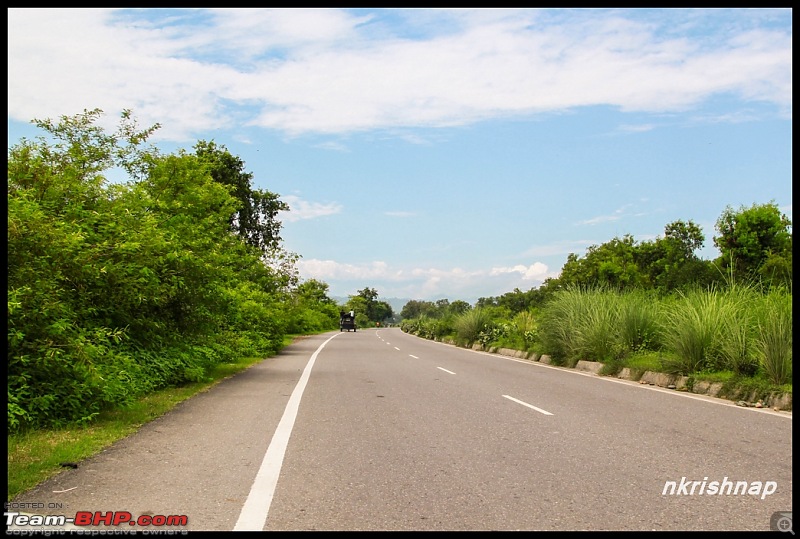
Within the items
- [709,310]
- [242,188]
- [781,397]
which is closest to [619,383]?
[709,310]

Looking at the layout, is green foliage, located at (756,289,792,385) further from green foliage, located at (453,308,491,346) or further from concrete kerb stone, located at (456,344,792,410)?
green foliage, located at (453,308,491,346)

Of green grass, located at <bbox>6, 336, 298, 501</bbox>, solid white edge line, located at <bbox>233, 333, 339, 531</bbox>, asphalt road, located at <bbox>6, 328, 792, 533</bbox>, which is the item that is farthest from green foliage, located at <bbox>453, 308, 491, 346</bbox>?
solid white edge line, located at <bbox>233, 333, 339, 531</bbox>

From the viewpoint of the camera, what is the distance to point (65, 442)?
292 inches

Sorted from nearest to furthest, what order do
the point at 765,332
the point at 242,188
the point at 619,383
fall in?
1. the point at 765,332
2. the point at 619,383
3. the point at 242,188

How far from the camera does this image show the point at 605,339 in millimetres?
19047

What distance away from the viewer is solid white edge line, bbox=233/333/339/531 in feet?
15.1

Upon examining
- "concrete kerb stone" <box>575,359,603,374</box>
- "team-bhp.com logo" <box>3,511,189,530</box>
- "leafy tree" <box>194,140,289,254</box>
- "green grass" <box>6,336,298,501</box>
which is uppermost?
"leafy tree" <box>194,140,289,254</box>
